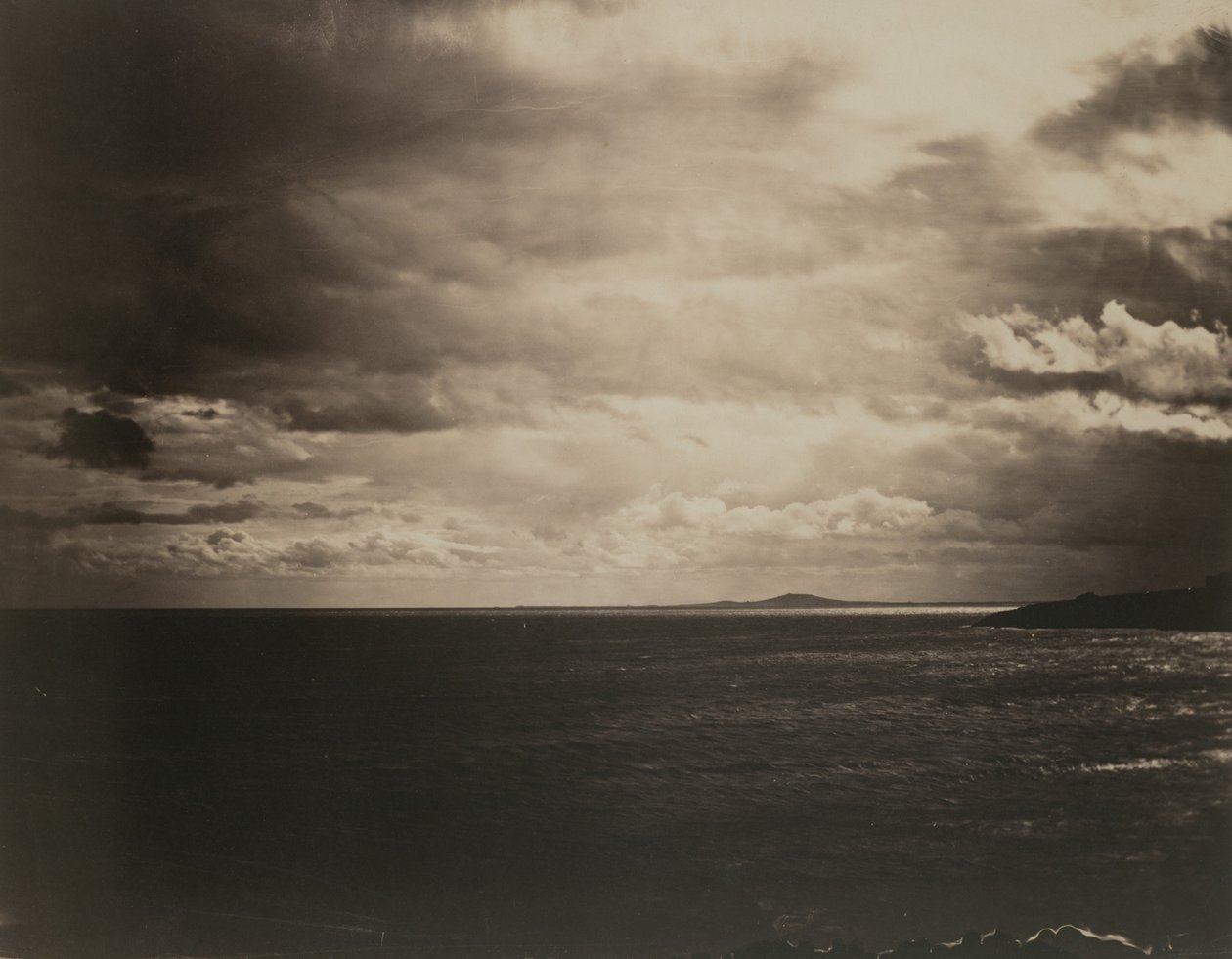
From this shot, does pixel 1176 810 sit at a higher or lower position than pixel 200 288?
lower

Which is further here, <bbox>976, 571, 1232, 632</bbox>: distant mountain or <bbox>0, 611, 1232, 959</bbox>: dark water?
<bbox>976, 571, 1232, 632</bbox>: distant mountain

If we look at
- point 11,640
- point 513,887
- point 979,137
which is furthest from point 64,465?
point 979,137

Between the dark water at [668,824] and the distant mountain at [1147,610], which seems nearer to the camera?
the dark water at [668,824]

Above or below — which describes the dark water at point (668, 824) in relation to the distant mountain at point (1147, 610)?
below

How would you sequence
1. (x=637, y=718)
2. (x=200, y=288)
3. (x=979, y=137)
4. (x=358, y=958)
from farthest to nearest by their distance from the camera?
(x=637, y=718) < (x=200, y=288) < (x=979, y=137) < (x=358, y=958)

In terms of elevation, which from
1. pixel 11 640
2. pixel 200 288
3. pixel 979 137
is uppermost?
pixel 979 137

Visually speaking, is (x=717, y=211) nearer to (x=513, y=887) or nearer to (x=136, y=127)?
(x=136, y=127)
